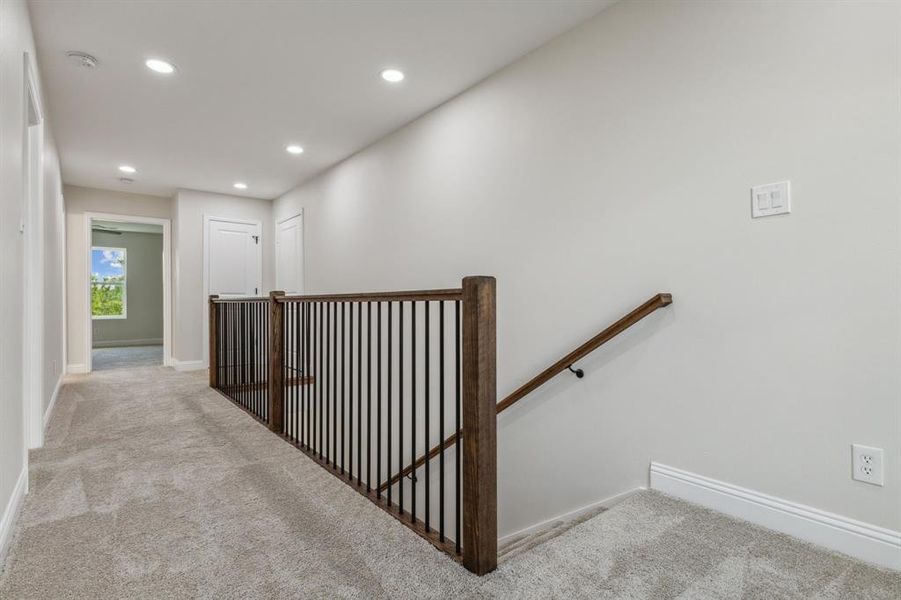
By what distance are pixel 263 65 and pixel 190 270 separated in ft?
12.9

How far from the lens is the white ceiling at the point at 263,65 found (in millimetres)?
2355

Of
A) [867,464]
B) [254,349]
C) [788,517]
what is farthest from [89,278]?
[867,464]

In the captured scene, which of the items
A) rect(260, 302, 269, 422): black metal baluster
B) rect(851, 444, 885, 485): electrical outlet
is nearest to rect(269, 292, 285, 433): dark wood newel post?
rect(260, 302, 269, 422): black metal baluster

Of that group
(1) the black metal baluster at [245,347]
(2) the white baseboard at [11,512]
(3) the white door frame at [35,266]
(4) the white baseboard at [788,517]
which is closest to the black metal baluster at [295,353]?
(1) the black metal baluster at [245,347]

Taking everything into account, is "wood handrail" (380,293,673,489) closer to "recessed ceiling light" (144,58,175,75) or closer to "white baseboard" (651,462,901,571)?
"white baseboard" (651,462,901,571)

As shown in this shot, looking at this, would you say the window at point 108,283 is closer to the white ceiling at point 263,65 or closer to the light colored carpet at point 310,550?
the white ceiling at point 263,65

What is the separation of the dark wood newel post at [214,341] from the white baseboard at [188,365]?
6.11 ft

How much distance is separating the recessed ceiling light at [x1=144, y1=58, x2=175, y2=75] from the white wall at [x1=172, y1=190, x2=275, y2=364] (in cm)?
340

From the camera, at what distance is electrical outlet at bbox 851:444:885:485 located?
152cm

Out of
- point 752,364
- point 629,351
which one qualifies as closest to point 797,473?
point 752,364

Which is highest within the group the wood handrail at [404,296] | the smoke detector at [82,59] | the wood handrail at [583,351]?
the smoke detector at [82,59]

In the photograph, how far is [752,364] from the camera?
180 cm

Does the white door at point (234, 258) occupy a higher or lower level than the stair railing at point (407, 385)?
higher

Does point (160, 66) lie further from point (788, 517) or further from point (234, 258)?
point (788, 517)
